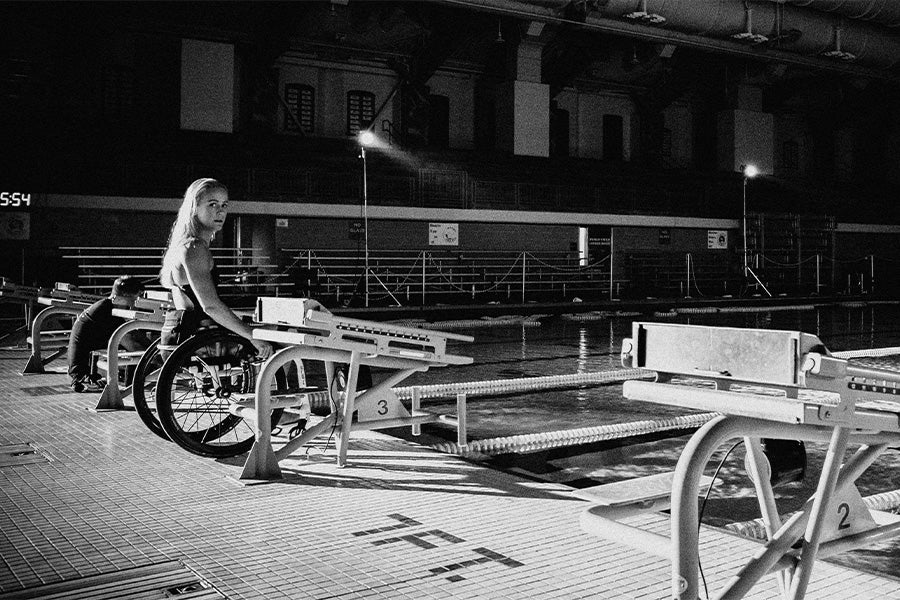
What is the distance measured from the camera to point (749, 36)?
18719 millimetres

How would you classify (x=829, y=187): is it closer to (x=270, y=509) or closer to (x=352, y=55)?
(x=352, y=55)

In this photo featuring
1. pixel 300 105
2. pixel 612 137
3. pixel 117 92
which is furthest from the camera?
pixel 612 137

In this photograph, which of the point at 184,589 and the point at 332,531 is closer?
the point at 184,589

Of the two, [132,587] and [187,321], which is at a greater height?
[187,321]

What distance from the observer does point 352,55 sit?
20766mm

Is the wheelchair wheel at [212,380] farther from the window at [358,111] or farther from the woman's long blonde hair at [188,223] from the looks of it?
A: the window at [358,111]

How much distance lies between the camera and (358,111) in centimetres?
2142

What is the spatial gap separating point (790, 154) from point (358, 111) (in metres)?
15.0

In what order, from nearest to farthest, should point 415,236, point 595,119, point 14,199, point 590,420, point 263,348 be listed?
point 263,348, point 590,420, point 14,199, point 415,236, point 595,119

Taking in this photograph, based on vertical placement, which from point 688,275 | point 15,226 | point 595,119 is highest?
point 595,119

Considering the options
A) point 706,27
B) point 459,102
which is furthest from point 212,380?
point 459,102

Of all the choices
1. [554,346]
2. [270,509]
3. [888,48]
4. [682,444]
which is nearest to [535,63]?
[888,48]

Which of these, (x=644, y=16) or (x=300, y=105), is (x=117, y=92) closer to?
(x=300, y=105)

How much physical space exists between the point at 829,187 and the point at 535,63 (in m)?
10.2
